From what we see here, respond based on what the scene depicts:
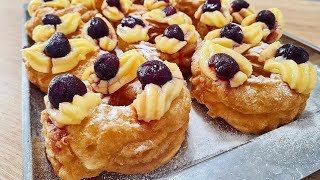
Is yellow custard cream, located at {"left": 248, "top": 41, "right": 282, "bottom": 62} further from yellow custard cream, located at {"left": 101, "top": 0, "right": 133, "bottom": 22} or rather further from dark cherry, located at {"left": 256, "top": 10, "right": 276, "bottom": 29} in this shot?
yellow custard cream, located at {"left": 101, "top": 0, "right": 133, "bottom": 22}

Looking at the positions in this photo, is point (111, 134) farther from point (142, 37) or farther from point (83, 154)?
point (142, 37)

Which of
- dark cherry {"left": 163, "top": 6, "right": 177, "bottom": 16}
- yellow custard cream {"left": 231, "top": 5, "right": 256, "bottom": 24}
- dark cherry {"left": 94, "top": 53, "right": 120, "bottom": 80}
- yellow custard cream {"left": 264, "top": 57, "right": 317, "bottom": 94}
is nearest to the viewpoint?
dark cherry {"left": 94, "top": 53, "right": 120, "bottom": 80}

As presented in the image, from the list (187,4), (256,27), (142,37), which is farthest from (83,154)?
(187,4)

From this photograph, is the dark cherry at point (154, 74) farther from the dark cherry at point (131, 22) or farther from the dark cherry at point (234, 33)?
the dark cherry at point (131, 22)

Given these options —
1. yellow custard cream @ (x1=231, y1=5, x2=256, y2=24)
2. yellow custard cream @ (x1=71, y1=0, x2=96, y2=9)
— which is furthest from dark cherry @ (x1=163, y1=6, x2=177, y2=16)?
yellow custard cream @ (x1=71, y1=0, x2=96, y2=9)

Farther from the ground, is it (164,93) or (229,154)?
(164,93)
